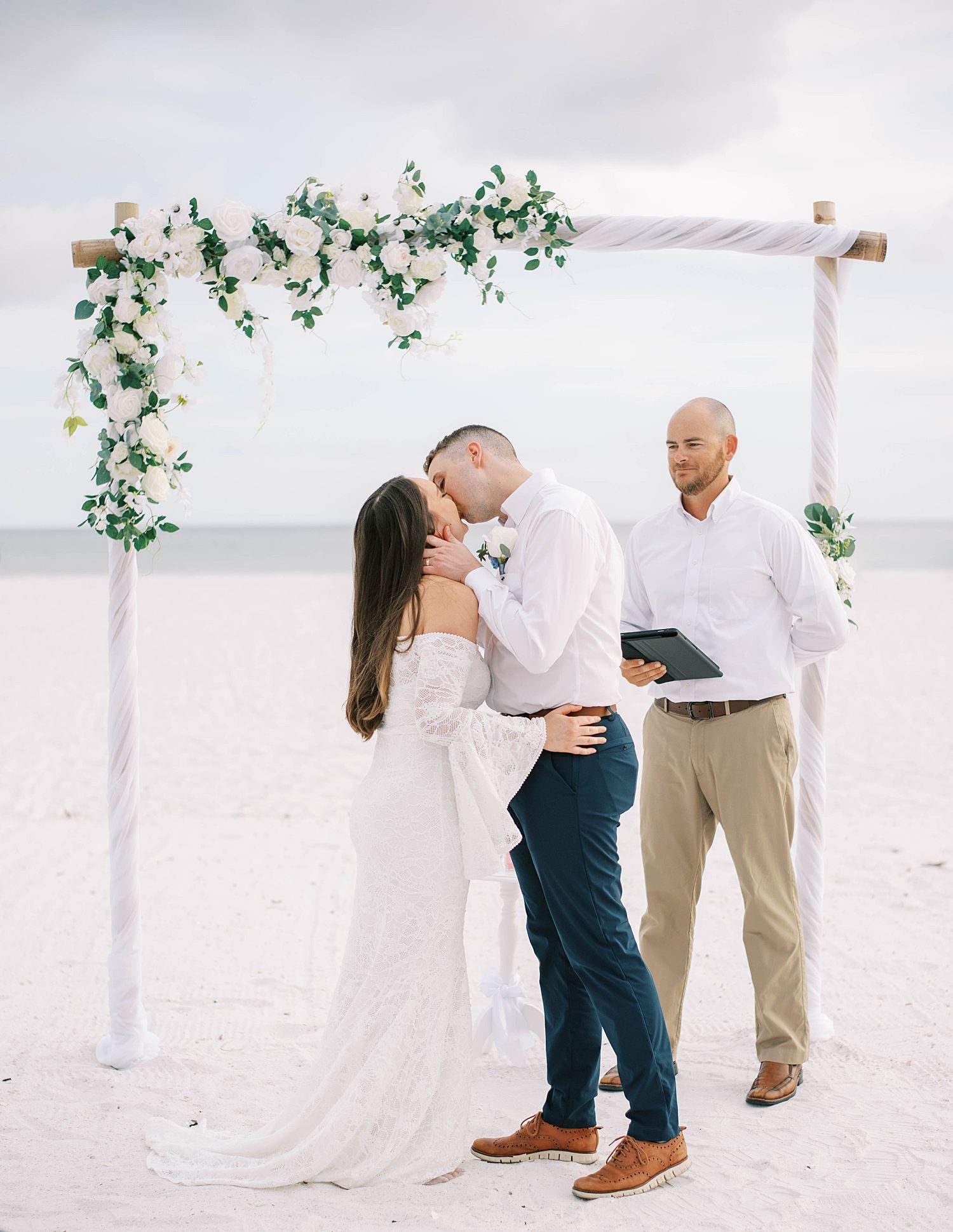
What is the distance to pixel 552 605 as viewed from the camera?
8.76ft

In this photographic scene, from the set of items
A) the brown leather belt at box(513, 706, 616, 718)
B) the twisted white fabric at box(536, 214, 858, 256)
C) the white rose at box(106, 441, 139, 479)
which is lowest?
the brown leather belt at box(513, 706, 616, 718)

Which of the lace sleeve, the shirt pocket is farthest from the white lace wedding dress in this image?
the shirt pocket

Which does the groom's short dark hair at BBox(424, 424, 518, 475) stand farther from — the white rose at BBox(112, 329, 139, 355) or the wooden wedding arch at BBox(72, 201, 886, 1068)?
the white rose at BBox(112, 329, 139, 355)

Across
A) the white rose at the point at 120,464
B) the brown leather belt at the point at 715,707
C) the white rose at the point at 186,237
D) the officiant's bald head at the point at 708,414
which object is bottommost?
the brown leather belt at the point at 715,707

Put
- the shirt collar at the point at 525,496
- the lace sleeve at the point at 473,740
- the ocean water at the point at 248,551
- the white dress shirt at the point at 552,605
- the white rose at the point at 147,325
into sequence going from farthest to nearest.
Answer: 1. the ocean water at the point at 248,551
2. the white rose at the point at 147,325
3. the shirt collar at the point at 525,496
4. the lace sleeve at the point at 473,740
5. the white dress shirt at the point at 552,605

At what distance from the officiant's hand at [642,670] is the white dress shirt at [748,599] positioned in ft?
0.57

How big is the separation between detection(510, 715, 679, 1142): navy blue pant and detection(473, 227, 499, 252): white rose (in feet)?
5.40

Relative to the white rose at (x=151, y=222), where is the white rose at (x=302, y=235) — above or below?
below

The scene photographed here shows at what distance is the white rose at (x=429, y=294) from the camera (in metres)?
3.46

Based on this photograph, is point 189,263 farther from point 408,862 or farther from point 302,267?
point 408,862

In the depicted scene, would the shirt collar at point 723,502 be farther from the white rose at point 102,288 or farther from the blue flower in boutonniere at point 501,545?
the white rose at point 102,288

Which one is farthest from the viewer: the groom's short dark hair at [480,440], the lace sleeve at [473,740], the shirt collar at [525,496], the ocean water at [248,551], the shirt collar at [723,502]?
the ocean water at [248,551]

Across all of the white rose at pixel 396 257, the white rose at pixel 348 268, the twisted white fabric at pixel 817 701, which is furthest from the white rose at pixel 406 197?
the twisted white fabric at pixel 817 701

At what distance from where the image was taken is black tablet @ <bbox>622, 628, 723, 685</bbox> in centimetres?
323
